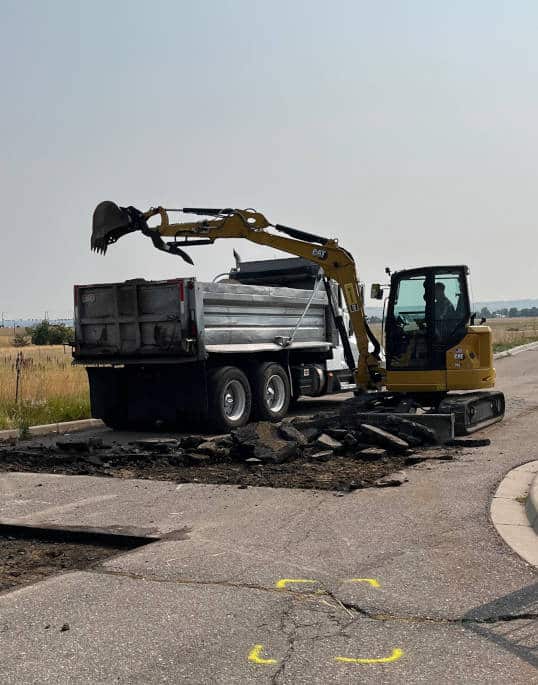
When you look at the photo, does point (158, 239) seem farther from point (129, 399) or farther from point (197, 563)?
point (197, 563)

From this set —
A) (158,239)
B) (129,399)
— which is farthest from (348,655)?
(158,239)

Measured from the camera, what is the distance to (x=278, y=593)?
5.70m

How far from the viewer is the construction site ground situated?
4.54m

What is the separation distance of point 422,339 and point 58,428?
21.8ft

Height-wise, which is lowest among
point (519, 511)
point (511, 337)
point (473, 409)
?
point (519, 511)

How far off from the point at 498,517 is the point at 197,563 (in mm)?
2909

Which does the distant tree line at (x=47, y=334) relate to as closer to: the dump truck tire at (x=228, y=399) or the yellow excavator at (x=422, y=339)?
the yellow excavator at (x=422, y=339)

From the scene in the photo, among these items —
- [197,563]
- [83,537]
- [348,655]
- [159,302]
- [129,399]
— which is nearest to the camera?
[348,655]

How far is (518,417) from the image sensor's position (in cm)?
1555

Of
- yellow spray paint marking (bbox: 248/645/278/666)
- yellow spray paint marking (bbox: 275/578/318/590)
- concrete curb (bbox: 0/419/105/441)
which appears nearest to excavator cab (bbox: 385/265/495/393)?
concrete curb (bbox: 0/419/105/441)

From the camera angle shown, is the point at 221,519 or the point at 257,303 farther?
the point at 257,303

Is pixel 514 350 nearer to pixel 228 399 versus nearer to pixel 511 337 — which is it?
pixel 511 337

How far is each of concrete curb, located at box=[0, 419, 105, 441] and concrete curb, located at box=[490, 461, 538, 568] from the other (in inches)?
332

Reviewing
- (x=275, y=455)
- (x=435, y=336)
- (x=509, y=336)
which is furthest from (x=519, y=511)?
(x=509, y=336)
